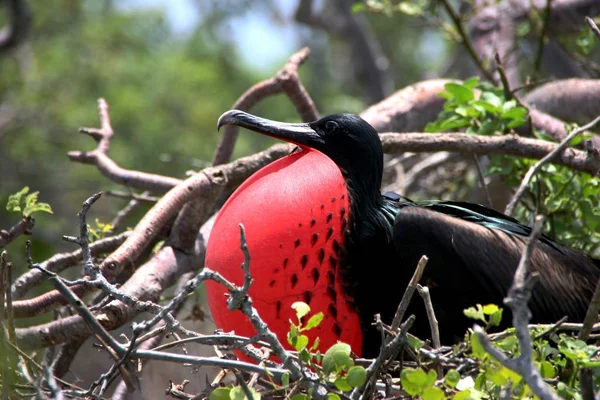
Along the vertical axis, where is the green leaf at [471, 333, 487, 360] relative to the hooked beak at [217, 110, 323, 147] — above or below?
below

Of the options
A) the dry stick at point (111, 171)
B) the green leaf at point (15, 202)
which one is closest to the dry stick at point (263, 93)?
the dry stick at point (111, 171)

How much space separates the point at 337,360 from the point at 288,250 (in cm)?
52

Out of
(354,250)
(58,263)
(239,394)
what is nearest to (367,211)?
(354,250)

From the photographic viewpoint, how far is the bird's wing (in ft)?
8.20

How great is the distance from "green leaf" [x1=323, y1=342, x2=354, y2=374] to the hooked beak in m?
0.93

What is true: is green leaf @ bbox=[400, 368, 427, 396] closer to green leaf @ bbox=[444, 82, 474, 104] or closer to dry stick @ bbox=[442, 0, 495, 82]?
green leaf @ bbox=[444, 82, 474, 104]

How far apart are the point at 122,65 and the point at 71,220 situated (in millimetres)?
2729

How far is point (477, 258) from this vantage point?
8.25 feet

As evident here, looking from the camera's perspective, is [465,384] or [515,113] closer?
[465,384]

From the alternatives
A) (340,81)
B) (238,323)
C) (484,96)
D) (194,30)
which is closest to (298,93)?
(484,96)

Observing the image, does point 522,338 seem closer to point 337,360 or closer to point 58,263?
point 337,360

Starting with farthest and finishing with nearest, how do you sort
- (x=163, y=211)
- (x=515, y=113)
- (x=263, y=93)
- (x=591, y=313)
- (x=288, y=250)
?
1. (x=263, y=93)
2. (x=515, y=113)
3. (x=163, y=211)
4. (x=288, y=250)
5. (x=591, y=313)

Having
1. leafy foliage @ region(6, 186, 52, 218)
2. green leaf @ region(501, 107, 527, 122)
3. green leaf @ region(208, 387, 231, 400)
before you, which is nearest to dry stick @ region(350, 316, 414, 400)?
green leaf @ region(208, 387, 231, 400)

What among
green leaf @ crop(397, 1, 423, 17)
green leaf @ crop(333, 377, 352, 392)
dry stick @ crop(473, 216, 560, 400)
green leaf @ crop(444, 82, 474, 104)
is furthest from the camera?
green leaf @ crop(397, 1, 423, 17)
